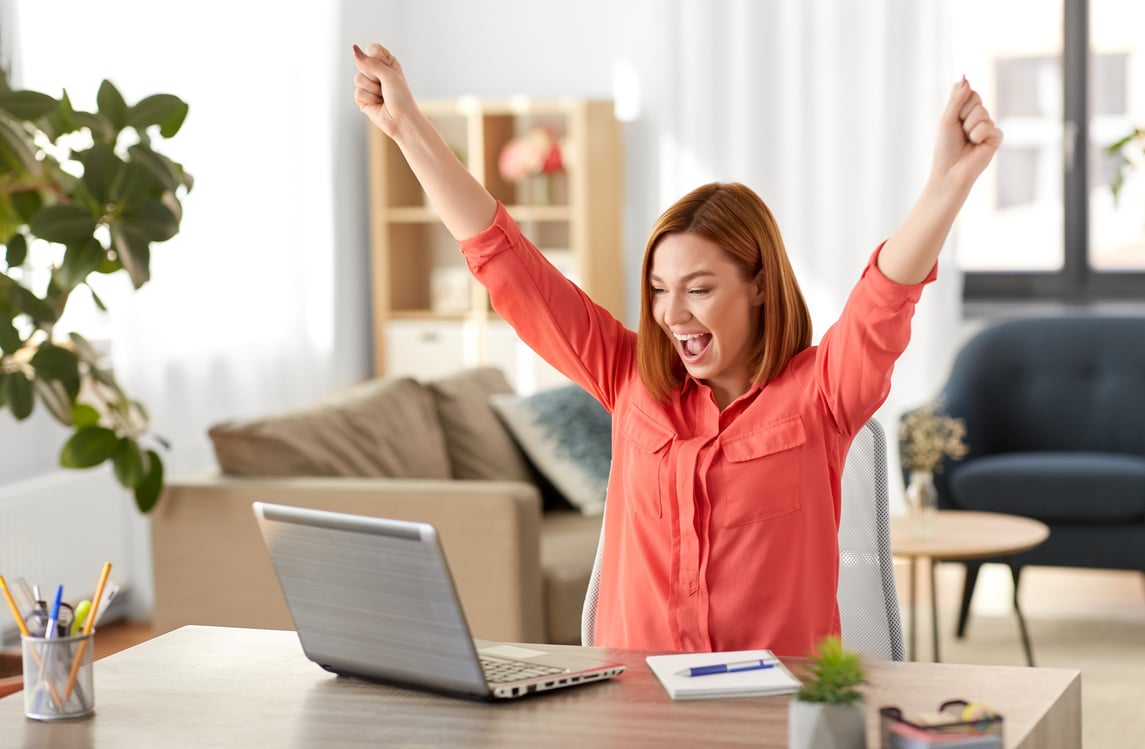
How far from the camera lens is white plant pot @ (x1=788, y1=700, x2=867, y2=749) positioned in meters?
1.19

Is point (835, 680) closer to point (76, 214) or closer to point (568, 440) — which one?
point (76, 214)

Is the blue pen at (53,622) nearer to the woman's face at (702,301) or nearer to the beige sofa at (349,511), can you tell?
Answer: the woman's face at (702,301)

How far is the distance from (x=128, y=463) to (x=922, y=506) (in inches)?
86.9

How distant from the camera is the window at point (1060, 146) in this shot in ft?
18.5

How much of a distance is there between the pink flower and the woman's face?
3969 millimetres

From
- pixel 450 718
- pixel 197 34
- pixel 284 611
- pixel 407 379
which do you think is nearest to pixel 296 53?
pixel 197 34

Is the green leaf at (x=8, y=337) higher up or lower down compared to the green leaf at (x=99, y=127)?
lower down

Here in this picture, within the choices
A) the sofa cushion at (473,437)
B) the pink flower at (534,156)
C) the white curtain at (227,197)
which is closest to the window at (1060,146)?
the pink flower at (534,156)

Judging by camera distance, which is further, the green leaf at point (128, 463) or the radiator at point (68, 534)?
the radiator at point (68, 534)

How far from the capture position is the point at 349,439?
12.1 feet

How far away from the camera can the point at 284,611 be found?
11.0 feet

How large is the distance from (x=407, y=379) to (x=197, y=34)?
1458 mm

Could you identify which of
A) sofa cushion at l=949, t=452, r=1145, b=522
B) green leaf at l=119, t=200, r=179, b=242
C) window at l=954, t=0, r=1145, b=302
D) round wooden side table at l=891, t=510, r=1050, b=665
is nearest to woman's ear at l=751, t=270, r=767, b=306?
green leaf at l=119, t=200, r=179, b=242

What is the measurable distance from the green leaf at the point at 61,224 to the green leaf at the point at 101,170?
4cm
